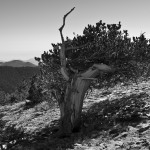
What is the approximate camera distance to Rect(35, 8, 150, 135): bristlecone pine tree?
12.2 m

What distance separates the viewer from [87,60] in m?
12.6

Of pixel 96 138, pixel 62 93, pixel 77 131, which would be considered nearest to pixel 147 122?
pixel 96 138

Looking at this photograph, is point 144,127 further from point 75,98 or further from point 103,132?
point 75,98

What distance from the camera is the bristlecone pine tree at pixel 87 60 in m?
12.2

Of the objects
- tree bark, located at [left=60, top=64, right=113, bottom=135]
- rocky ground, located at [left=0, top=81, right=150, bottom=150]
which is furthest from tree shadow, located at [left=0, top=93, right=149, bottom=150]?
tree bark, located at [left=60, top=64, right=113, bottom=135]

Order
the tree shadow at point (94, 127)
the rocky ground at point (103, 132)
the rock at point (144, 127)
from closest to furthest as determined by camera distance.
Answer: the rocky ground at point (103, 132)
the rock at point (144, 127)
the tree shadow at point (94, 127)

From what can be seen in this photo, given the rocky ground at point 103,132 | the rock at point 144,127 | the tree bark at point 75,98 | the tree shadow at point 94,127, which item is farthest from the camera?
the tree bark at point 75,98

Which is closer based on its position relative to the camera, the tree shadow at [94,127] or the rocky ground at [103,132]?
the rocky ground at [103,132]

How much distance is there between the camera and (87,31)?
12.7 m

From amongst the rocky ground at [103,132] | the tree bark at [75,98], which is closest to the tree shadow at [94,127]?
the rocky ground at [103,132]

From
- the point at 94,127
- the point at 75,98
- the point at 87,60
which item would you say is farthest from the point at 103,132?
the point at 87,60

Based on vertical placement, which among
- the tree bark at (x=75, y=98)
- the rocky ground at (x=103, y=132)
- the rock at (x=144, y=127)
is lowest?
the rocky ground at (x=103, y=132)

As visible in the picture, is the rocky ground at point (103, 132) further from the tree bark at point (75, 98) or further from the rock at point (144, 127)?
the tree bark at point (75, 98)

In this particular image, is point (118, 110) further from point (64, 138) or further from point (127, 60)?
point (64, 138)
